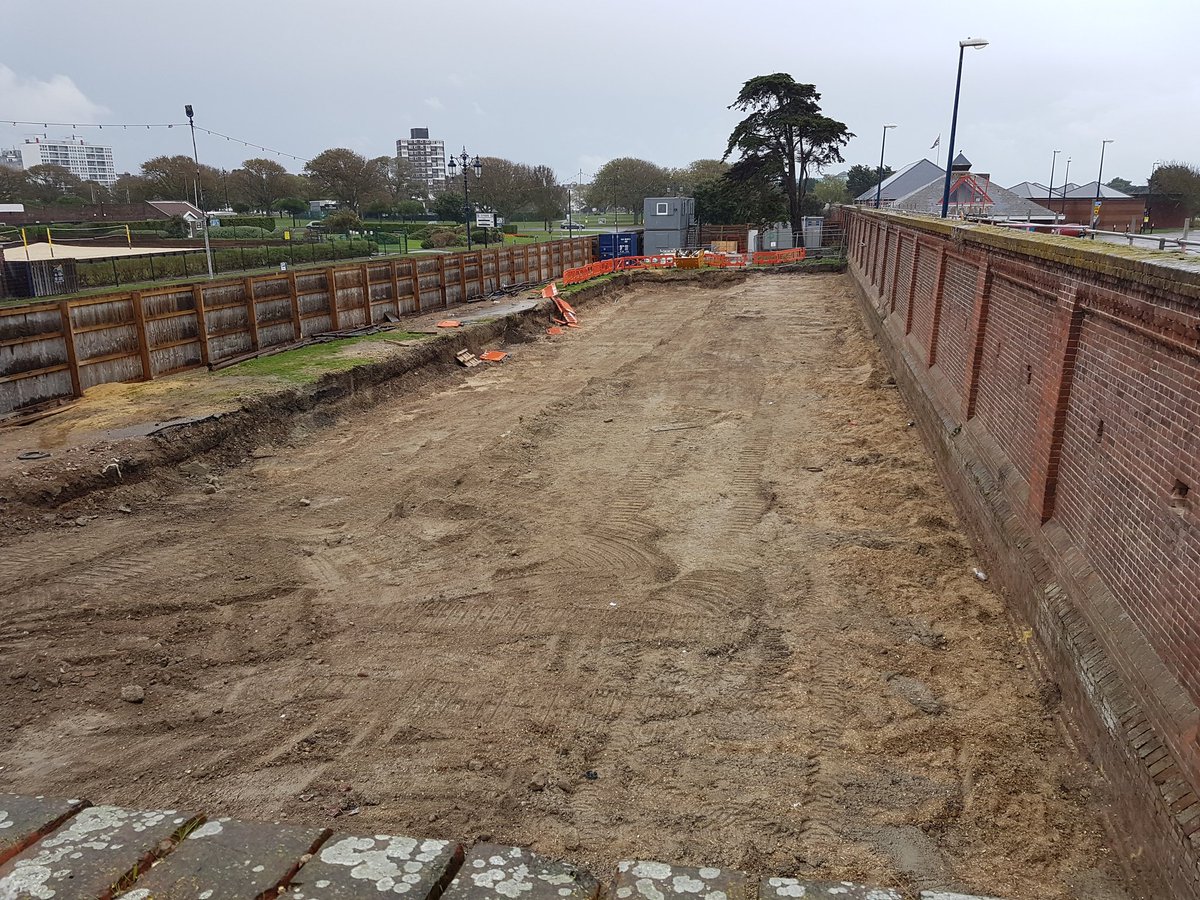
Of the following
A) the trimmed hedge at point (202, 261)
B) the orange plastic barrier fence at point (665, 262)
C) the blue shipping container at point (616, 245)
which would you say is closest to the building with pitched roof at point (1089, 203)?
the orange plastic barrier fence at point (665, 262)

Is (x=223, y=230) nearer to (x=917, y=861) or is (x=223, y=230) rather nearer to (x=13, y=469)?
(x=13, y=469)

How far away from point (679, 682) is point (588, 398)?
10811 millimetres

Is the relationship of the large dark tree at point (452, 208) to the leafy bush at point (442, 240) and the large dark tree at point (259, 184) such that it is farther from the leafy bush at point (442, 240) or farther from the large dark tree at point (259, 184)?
the large dark tree at point (259, 184)

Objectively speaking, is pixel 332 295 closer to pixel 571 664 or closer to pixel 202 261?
pixel 571 664

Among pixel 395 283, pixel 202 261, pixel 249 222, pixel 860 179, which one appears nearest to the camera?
pixel 395 283

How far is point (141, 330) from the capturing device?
48.6ft

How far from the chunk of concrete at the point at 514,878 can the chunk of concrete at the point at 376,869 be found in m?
0.07

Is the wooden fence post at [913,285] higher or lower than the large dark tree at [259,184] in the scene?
lower

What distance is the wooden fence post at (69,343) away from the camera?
13.2 m

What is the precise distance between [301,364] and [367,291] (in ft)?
18.9

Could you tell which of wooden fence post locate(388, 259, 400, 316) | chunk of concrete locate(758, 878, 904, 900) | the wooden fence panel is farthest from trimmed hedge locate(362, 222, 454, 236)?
chunk of concrete locate(758, 878, 904, 900)

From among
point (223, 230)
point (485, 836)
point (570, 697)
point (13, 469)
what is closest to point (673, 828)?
point (485, 836)

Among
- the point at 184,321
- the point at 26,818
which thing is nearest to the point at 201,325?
the point at 184,321

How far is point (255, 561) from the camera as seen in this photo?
29.4ft
